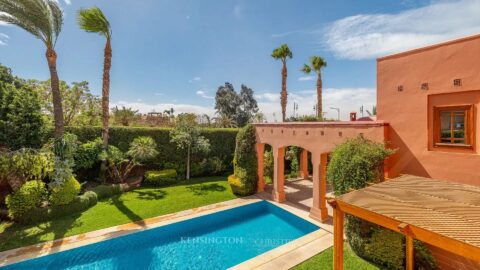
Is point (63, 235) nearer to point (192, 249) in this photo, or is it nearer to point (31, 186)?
point (31, 186)

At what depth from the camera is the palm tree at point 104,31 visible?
57.2ft

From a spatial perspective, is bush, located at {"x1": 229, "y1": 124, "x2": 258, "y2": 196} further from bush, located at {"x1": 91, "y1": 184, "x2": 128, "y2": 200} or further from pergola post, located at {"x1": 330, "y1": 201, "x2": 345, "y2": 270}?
pergola post, located at {"x1": 330, "y1": 201, "x2": 345, "y2": 270}

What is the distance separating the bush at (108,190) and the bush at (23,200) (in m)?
3.83

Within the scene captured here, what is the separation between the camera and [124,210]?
1418cm

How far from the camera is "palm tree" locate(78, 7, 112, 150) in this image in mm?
17422

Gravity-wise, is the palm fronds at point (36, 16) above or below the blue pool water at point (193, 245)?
above

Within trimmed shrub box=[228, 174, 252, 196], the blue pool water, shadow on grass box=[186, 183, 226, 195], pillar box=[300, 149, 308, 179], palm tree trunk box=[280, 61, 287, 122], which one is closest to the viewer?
the blue pool water

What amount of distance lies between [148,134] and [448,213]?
22706 mm

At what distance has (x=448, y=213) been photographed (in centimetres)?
502

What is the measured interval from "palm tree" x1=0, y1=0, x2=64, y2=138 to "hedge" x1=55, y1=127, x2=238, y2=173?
3215 mm

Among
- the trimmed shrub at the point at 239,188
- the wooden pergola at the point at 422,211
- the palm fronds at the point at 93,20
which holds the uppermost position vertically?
the palm fronds at the point at 93,20

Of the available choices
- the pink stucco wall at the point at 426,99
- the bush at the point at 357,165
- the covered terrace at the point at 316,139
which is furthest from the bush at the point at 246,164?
the pink stucco wall at the point at 426,99

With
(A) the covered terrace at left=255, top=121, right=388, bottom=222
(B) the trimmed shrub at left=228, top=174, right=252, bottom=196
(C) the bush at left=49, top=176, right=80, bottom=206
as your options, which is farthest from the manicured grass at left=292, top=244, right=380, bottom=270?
(C) the bush at left=49, top=176, right=80, bottom=206

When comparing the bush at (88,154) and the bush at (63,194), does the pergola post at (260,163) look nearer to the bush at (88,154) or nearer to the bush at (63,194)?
the bush at (63,194)
